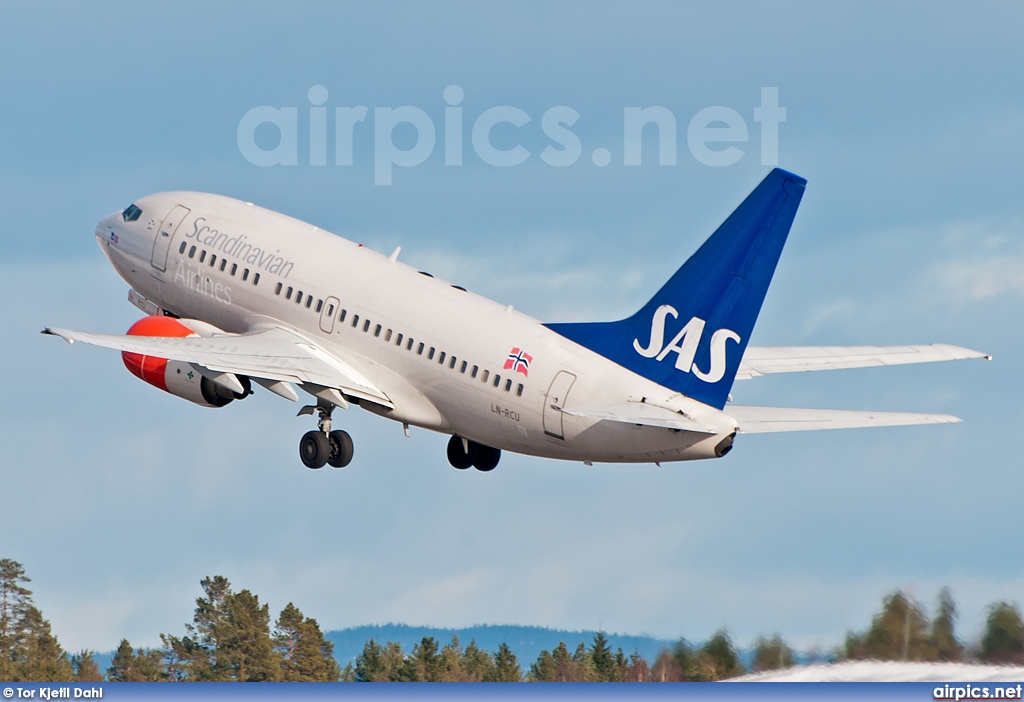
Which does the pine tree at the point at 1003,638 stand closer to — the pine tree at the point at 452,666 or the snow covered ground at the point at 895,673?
the snow covered ground at the point at 895,673

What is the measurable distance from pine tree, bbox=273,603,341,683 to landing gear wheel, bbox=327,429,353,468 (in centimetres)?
861

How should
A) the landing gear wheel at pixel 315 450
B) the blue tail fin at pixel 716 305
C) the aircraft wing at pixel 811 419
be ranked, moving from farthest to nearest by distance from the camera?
the landing gear wheel at pixel 315 450 → the blue tail fin at pixel 716 305 → the aircraft wing at pixel 811 419

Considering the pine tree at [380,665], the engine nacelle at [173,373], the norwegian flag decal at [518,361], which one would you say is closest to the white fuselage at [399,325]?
the norwegian flag decal at [518,361]

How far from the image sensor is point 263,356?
198 ft

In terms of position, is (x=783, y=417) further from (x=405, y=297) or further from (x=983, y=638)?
(x=405, y=297)

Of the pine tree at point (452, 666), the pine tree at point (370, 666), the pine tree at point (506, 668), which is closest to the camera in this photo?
the pine tree at point (506, 668)

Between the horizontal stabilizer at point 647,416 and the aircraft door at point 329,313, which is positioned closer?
the horizontal stabilizer at point 647,416

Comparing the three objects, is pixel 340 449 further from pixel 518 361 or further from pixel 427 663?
pixel 427 663

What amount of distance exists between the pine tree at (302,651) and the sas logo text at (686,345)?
1897cm

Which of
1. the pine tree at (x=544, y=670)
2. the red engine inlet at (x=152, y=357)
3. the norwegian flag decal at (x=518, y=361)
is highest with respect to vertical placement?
the red engine inlet at (x=152, y=357)

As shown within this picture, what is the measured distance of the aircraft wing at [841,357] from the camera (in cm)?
6284

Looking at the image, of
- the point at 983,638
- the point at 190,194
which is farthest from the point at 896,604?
the point at 190,194

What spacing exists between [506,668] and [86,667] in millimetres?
18209

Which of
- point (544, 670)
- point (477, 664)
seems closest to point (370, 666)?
point (477, 664)
